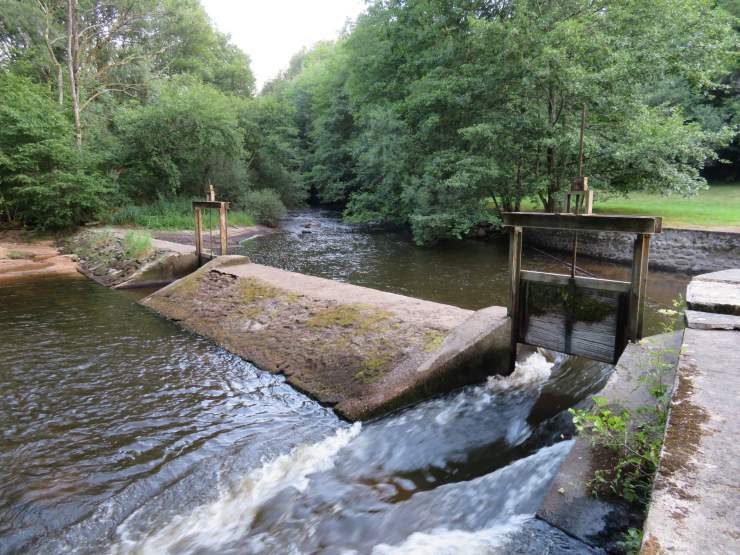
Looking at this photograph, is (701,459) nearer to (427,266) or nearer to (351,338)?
(351,338)

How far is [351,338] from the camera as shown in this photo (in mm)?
6328

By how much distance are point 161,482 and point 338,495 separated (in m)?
1.48

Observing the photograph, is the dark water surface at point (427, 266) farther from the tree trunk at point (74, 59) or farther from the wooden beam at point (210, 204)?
the tree trunk at point (74, 59)

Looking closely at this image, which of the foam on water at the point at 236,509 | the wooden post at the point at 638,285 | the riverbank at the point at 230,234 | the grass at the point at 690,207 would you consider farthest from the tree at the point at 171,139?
the wooden post at the point at 638,285

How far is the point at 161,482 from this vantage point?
13.1 feet

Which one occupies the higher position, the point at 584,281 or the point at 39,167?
the point at 39,167

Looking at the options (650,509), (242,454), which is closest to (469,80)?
(242,454)

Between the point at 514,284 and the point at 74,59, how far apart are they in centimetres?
2590

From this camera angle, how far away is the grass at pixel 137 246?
1298 centimetres

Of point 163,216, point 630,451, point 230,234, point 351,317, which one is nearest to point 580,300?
point 630,451

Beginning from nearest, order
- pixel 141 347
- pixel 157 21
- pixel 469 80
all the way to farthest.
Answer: pixel 141 347
pixel 469 80
pixel 157 21

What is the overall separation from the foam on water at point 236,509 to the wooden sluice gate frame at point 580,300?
258cm

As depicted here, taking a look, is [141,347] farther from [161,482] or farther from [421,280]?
[421,280]

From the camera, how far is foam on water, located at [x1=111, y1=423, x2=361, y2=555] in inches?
131
